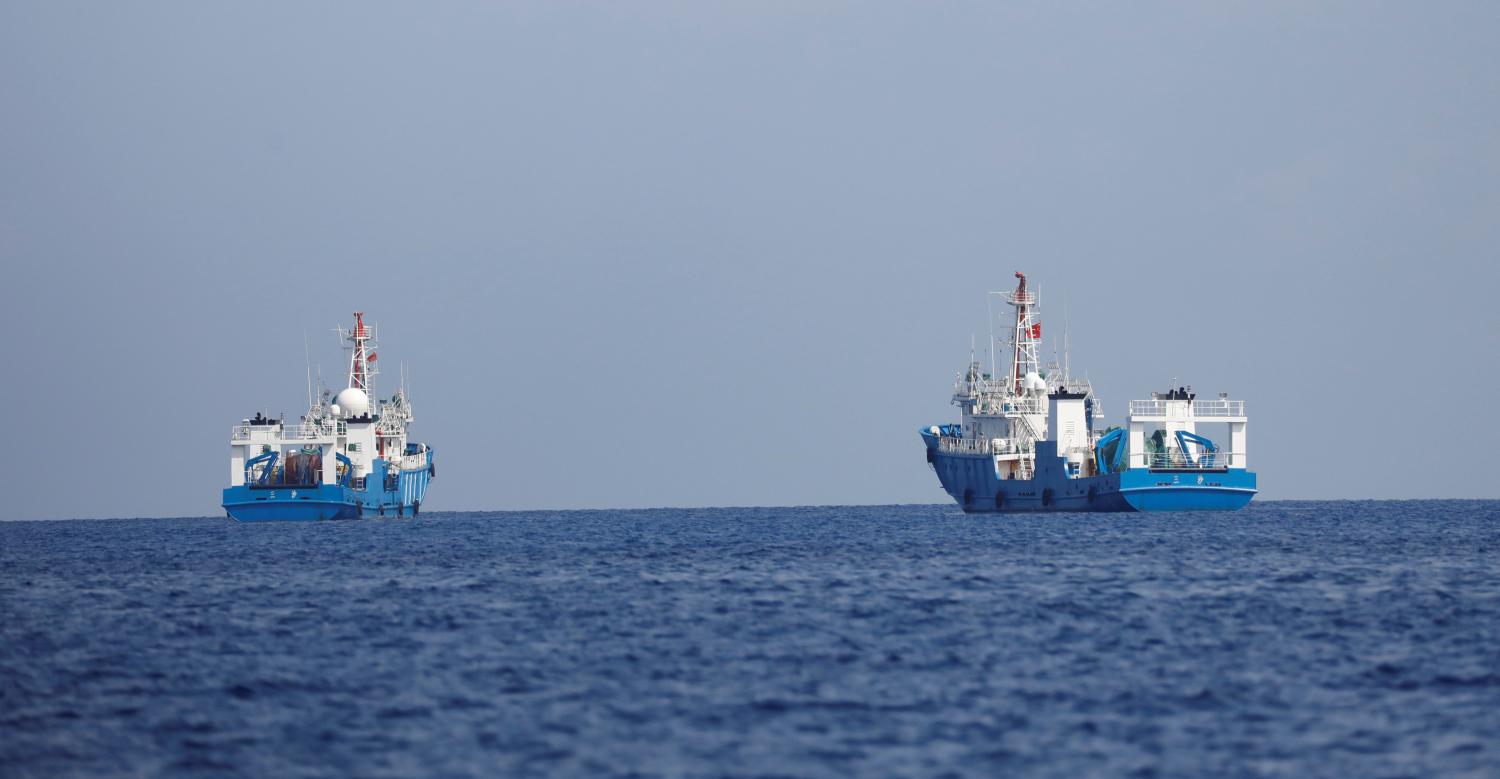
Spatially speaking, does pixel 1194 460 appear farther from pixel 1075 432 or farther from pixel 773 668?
pixel 773 668

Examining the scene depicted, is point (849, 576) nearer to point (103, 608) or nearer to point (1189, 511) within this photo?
point (103, 608)

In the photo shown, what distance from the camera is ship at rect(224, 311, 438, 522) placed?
11438 centimetres

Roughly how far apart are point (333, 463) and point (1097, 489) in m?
49.6

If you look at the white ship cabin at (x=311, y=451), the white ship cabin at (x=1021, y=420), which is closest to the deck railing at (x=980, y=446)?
the white ship cabin at (x=1021, y=420)

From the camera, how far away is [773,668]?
113 feet

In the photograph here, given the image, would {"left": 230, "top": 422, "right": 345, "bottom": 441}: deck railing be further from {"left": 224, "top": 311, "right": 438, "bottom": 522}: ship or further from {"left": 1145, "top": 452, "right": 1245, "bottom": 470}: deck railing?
{"left": 1145, "top": 452, "right": 1245, "bottom": 470}: deck railing

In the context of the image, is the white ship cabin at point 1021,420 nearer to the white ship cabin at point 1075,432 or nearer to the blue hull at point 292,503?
the white ship cabin at point 1075,432

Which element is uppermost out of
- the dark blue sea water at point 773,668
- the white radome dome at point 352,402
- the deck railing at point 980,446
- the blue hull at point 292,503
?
the white radome dome at point 352,402

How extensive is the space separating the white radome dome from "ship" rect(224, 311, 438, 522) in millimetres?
75

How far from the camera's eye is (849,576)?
58156 millimetres

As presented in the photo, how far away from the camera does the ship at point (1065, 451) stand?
100062mm

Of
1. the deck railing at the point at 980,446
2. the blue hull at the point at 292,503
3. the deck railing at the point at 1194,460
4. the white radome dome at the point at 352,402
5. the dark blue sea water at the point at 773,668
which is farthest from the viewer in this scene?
the white radome dome at the point at 352,402

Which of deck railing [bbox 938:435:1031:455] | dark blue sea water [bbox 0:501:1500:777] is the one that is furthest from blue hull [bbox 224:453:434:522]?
dark blue sea water [bbox 0:501:1500:777]

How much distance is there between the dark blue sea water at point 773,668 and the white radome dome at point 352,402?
2672 inches
